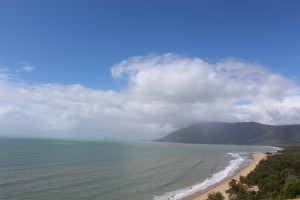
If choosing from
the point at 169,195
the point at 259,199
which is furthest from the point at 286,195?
the point at 169,195

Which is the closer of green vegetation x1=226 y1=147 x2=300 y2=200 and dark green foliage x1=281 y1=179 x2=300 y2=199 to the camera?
dark green foliage x1=281 y1=179 x2=300 y2=199

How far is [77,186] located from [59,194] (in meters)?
6.37

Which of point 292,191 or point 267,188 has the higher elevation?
point 292,191

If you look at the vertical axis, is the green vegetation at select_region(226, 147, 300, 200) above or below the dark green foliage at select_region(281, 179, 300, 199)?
below

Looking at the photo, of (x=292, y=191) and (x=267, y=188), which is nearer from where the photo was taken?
(x=292, y=191)

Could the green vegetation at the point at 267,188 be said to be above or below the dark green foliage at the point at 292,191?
below

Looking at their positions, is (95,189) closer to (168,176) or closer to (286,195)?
(168,176)

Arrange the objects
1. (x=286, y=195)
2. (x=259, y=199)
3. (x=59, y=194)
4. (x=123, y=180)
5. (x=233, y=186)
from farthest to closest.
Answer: (x=123, y=180), (x=233, y=186), (x=59, y=194), (x=259, y=199), (x=286, y=195)

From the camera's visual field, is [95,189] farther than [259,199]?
Yes

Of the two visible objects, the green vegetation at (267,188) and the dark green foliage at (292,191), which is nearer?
the dark green foliage at (292,191)

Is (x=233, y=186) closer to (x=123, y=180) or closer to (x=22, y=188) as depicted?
(x=123, y=180)

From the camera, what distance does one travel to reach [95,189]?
4725 cm

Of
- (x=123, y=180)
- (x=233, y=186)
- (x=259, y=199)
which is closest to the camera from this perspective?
(x=259, y=199)

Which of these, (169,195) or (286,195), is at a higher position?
(286,195)
